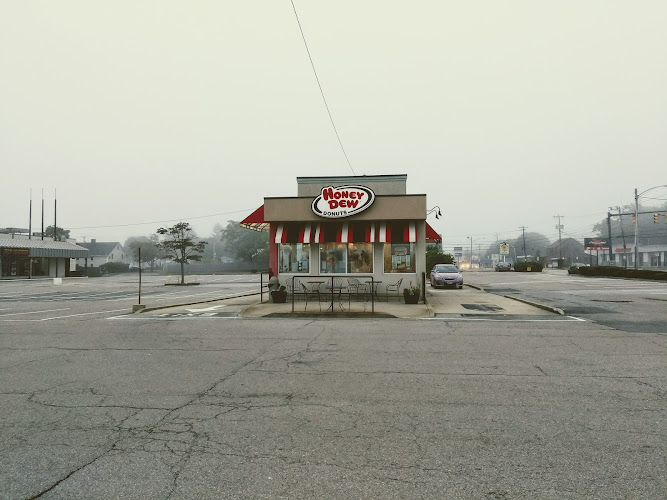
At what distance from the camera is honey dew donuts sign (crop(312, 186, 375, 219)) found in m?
19.7

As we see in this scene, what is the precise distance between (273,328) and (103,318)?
6914 millimetres

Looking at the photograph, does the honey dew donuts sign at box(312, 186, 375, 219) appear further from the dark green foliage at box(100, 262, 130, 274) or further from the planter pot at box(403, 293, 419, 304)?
the dark green foliage at box(100, 262, 130, 274)

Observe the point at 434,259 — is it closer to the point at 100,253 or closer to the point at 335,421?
the point at 335,421

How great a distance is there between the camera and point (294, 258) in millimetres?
20969

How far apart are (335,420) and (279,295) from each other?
14.9 metres

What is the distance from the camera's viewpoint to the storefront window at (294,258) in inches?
822

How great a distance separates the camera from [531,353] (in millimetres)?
8406

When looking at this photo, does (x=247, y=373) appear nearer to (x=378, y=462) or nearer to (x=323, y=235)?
(x=378, y=462)

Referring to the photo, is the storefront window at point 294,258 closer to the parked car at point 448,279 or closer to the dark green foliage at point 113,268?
the parked car at point 448,279

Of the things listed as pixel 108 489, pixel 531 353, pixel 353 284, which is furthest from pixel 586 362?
pixel 353 284

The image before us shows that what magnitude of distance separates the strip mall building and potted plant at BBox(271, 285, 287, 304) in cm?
126

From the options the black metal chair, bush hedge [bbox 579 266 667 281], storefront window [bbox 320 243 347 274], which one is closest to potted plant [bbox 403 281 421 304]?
the black metal chair

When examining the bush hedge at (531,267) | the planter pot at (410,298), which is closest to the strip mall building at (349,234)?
the planter pot at (410,298)

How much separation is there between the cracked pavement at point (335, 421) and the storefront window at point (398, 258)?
1107 cm
